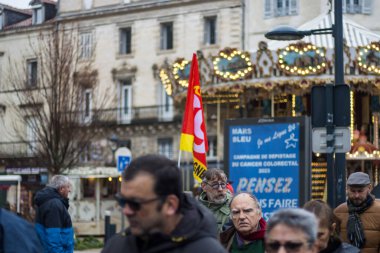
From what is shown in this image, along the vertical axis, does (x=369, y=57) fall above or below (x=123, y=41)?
below

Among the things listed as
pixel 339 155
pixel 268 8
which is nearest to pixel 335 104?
pixel 339 155

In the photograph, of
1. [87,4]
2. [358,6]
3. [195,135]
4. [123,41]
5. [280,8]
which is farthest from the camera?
[87,4]

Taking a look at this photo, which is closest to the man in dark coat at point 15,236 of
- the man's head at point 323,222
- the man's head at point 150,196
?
the man's head at point 150,196

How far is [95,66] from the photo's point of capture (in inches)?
1654

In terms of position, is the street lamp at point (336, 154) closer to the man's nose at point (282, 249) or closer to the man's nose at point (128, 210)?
the man's nose at point (282, 249)

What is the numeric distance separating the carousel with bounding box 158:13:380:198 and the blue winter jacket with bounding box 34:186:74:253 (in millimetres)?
9103

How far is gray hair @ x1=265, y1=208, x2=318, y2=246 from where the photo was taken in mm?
3963

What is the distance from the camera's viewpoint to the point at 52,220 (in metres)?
10.1

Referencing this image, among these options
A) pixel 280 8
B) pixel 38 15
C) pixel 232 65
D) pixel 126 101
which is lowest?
pixel 232 65

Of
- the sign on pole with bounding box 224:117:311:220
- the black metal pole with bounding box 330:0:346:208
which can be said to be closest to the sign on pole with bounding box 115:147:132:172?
the sign on pole with bounding box 224:117:311:220

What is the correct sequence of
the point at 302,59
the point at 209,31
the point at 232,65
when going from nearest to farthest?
1. the point at 302,59
2. the point at 232,65
3. the point at 209,31

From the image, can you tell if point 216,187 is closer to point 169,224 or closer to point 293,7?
point 169,224

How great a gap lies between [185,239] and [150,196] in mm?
228

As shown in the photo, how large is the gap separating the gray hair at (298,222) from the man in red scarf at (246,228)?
7.13 ft
